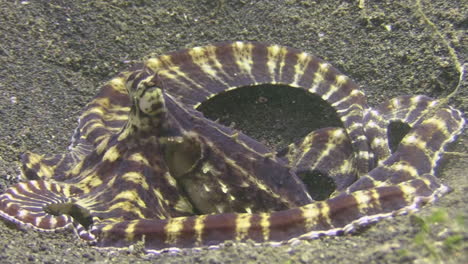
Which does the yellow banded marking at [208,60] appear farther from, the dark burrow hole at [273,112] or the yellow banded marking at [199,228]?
the yellow banded marking at [199,228]

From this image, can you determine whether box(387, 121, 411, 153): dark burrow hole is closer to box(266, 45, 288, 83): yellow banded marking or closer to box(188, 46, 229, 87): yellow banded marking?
box(266, 45, 288, 83): yellow banded marking

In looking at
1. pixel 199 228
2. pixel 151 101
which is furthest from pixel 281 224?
pixel 151 101

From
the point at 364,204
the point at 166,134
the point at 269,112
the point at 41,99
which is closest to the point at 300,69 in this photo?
the point at 269,112

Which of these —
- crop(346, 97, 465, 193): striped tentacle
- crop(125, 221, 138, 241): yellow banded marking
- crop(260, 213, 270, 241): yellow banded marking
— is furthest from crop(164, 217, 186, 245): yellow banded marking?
crop(346, 97, 465, 193): striped tentacle

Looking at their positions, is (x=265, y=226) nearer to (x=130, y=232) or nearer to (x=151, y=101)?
(x=130, y=232)

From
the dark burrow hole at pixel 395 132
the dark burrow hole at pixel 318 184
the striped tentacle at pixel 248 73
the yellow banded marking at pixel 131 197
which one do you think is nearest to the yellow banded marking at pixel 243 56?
the striped tentacle at pixel 248 73

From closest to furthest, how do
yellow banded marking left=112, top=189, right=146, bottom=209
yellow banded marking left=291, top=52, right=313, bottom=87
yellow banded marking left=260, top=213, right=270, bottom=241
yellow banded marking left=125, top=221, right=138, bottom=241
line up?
yellow banded marking left=260, top=213, right=270, bottom=241, yellow banded marking left=125, top=221, right=138, bottom=241, yellow banded marking left=112, top=189, right=146, bottom=209, yellow banded marking left=291, top=52, right=313, bottom=87
